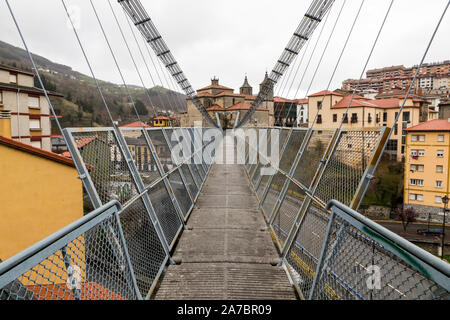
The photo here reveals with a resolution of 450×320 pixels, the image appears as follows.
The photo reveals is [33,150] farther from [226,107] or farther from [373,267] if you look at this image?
[226,107]

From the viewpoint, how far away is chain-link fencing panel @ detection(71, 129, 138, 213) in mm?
2586

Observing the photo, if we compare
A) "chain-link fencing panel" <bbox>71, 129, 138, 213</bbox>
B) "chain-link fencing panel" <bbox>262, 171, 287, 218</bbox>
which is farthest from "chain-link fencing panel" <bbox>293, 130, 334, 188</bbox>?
"chain-link fencing panel" <bbox>71, 129, 138, 213</bbox>

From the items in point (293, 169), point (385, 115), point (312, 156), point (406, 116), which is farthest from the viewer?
point (385, 115)

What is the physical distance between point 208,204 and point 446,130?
1379 inches

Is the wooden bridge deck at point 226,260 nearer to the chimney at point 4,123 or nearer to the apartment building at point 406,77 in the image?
the chimney at point 4,123

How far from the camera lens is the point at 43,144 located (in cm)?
2461

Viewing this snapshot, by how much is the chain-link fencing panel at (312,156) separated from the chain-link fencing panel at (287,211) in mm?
164

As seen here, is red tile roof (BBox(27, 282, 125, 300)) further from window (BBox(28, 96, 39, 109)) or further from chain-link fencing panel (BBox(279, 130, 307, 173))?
window (BBox(28, 96, 39, 109))

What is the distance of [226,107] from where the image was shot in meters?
71.2

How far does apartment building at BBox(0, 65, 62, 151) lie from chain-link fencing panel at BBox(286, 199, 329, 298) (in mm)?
24920

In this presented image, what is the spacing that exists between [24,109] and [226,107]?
51619 mm

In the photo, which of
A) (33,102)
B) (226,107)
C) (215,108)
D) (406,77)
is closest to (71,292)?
(33,102)
